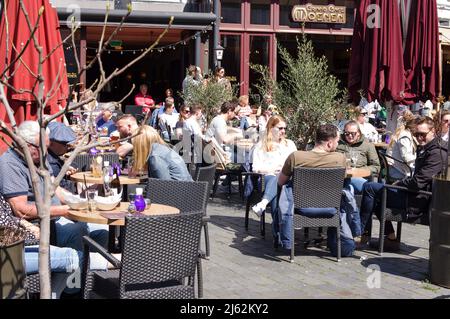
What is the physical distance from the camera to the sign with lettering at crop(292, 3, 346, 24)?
2062cm

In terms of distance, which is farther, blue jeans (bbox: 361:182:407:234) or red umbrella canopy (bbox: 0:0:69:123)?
blue jeans (bbox: 361:182:407:234)

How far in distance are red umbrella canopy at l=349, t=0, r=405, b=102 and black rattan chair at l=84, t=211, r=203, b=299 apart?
555 centimetres

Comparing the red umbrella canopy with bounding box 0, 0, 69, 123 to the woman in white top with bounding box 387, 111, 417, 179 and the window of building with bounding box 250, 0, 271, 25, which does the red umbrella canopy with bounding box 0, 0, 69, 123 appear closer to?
the woman in white top with bounding box 387, 111, 417, 179

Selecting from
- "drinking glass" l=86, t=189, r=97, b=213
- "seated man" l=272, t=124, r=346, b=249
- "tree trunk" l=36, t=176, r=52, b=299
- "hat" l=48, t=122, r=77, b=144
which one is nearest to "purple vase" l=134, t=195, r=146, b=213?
"drinking glass" l=86, t=189, r=97, b=213

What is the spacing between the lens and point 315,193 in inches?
251

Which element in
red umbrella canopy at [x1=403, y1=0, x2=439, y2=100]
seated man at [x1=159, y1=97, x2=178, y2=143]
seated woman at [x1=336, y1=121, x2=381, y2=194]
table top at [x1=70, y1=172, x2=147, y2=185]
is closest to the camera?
table top at [x1=70, y1=172, x2=147, y2=185]

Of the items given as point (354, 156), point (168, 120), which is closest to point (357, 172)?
point (354, 156)

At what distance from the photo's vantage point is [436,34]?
9180 millimetres

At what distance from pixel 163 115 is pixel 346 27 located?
937 cm

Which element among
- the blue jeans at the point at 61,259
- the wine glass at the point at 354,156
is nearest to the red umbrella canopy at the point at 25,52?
the blue jeans at the point at 61,259

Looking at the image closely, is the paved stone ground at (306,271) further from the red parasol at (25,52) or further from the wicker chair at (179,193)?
the red parasol at (25,52)

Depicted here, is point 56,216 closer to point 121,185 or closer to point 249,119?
point 121,185

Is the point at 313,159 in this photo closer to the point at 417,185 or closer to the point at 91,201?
the point at 417,185
